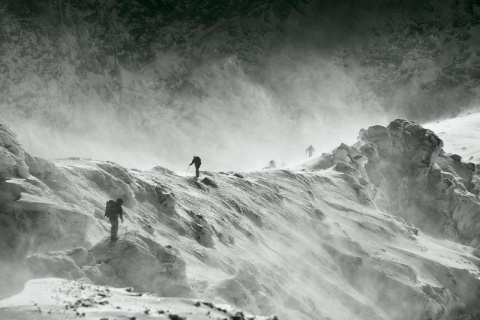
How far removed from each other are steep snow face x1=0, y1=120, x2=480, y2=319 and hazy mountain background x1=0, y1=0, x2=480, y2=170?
1937 inches

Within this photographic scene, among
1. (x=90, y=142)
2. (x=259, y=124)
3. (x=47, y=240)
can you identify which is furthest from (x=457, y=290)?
(x=259, y=124)

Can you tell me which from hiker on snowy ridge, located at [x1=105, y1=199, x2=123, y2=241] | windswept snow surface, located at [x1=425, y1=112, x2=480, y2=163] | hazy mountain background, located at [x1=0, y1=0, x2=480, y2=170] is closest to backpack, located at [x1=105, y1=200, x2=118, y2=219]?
hiker on snowy ridge, located at [x1=105, y1=199, x2=123, y2=241]

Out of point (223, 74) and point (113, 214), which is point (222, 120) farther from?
point (113, 214)

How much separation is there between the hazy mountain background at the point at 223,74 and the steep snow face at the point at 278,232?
49.2 metres

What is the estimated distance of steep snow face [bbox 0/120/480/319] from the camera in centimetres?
2380

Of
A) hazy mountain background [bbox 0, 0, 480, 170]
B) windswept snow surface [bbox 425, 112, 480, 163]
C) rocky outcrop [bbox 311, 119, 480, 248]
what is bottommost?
rocky outcrop [bbox 311, 119, 480, 248]

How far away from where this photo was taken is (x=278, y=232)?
38.8 metres

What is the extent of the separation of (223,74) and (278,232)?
8913cm

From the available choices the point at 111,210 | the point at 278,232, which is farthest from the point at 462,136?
the point at 111,210

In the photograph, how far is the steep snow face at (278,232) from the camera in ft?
78.1

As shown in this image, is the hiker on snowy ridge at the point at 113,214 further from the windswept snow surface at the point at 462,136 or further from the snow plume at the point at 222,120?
the snow plume at the point at 222,120

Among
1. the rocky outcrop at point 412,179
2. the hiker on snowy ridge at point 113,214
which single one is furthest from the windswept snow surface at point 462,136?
the hiker on snowy ridge at point 113,214

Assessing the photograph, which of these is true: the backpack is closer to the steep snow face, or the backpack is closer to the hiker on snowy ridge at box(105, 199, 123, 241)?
the hiker on snowy ridge at box(105, 199, 123, 241)

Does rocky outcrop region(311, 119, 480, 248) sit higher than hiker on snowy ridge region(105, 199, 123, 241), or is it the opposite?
rocky outcrop region(311, 119, 480, 248)
